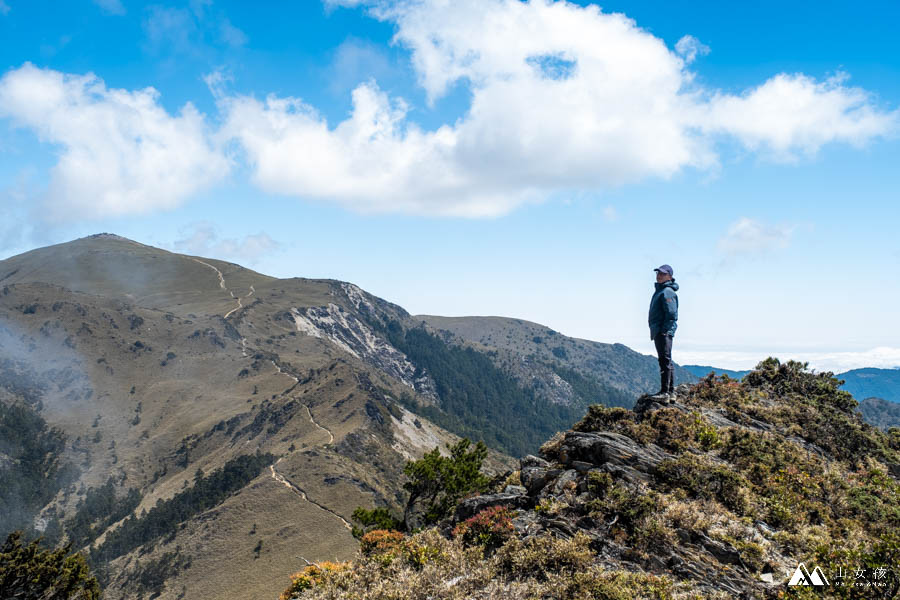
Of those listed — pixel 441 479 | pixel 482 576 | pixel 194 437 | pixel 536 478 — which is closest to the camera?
pixel 482 576

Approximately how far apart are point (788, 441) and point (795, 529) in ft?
23.7

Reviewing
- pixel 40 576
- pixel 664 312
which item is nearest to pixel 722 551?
pixel 664 312

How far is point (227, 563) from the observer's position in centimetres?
7394

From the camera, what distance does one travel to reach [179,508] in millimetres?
95875

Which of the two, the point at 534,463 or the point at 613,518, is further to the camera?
the point at 534,463

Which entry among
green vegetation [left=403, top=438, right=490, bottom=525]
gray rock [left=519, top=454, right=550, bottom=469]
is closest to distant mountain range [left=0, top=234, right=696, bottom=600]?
green vegetation [left=403, top=438, right=490, bottom=525]

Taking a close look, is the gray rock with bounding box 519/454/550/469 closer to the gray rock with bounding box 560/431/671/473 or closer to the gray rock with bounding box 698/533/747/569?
the gray rock with bounding box 560/431/671/473

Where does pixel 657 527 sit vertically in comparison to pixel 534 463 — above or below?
below

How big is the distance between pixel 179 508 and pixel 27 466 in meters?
53.2

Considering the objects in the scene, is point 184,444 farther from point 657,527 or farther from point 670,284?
point 657,527

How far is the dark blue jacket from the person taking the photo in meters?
17.5

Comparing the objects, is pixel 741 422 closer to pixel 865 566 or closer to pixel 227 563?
pixel 865 566

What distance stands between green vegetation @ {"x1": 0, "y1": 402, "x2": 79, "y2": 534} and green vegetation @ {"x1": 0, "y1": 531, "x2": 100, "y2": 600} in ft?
335

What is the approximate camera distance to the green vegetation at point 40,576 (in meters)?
28.6
